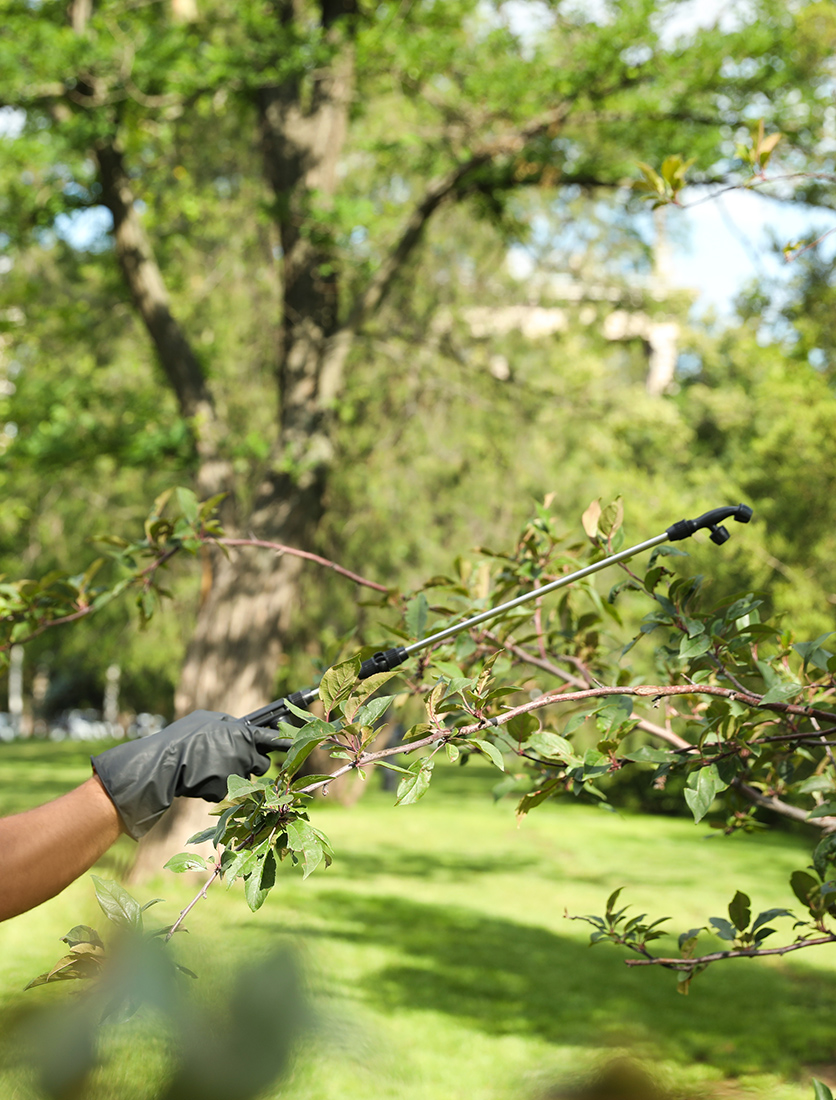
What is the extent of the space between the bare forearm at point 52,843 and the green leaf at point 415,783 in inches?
26.3

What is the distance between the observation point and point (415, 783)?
4.05 feet

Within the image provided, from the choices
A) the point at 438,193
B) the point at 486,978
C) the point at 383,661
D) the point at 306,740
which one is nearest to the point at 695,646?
the point at 383,661

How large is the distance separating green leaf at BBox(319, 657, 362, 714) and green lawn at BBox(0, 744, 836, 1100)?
44 centimetres

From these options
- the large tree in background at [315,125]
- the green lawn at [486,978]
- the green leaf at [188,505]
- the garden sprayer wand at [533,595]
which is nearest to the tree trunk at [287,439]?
the large tree in background at [315,125]

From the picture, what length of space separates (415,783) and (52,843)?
705mm

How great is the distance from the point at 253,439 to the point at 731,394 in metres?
15.5

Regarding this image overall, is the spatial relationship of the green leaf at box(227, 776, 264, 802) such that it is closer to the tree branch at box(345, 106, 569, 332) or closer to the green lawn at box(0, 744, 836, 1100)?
the green lawn at box(0, 744, 836, 1100)

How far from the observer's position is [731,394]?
787 inches

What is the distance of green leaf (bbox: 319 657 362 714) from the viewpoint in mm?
1287

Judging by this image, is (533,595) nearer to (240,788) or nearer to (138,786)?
(240,788)

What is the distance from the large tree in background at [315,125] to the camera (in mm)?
6547

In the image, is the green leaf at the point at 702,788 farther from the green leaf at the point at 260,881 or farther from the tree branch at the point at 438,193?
the tree branch at the point at 438,193

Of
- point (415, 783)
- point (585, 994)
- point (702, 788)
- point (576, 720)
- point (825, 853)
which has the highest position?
point (415, 783)

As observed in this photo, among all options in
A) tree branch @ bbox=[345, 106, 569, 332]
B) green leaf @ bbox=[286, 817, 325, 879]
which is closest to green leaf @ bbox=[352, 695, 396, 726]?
green leaf @ bbox=[286, 817, 325, 879]
